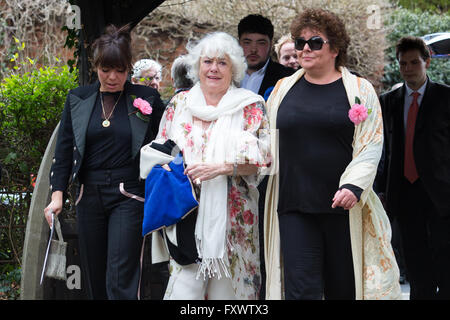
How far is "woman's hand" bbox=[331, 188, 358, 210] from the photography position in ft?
11.9

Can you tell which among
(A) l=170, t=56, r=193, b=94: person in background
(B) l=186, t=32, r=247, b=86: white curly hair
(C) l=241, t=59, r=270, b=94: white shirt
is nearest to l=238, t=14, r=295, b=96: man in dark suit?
(C) l=241, t=59, r=270, b=94: white shirt

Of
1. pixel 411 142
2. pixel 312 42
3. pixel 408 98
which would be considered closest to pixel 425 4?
pixel 408 98

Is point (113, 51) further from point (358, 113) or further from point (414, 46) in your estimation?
point (414, 46)

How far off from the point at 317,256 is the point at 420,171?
1.70 m

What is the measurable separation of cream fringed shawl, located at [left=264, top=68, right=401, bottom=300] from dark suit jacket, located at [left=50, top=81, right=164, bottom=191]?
85cm

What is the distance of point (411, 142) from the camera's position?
5.26m

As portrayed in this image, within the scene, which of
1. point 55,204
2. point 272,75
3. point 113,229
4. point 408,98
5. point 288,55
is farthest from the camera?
point 288,55

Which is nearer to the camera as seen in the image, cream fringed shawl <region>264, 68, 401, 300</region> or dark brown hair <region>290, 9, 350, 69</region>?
cream fringed shawl <region>264, 68, 401, 300</region>

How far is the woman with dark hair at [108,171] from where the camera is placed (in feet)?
13.6

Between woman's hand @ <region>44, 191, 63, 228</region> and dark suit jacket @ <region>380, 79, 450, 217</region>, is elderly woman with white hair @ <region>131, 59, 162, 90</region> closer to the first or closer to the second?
woman's hand @ <region>44, 191, 63, 228</region>

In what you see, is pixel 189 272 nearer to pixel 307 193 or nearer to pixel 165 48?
pixel 307 193

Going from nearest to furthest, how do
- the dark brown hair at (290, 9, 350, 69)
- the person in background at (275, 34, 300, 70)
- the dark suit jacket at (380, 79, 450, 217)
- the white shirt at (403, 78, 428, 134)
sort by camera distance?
1. the dark brown hair at (290, 9, 350, 69)
2. the dark suit jacket at (380, 79, 450, 217)
3. the white shirt at (403, 78, 428, 134)
4. the person in background at (275, 34, 300, 70)

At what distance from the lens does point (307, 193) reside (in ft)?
12.6

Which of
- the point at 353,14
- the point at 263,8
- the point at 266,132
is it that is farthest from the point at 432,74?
the point at 266,132
